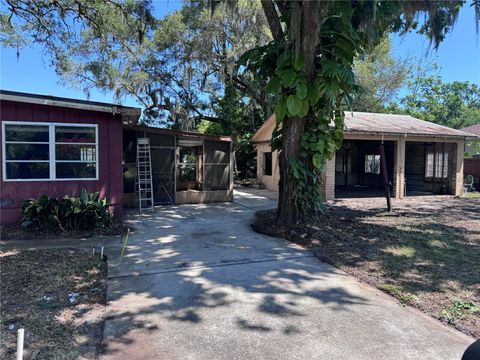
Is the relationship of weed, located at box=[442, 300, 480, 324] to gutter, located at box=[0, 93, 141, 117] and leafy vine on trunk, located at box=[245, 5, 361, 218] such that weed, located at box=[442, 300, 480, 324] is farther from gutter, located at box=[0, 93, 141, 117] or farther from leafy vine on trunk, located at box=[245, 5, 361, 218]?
gutter, located at box=[0, 93, 141, 117]

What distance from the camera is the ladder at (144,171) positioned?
11.1 m

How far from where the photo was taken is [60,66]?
39.4 ft

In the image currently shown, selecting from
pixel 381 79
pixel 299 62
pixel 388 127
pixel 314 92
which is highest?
pixel 381 79

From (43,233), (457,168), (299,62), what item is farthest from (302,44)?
(457,168)

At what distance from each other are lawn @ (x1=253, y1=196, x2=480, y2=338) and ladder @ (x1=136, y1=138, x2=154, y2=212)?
147 inches

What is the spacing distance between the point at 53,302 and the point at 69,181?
472 cm

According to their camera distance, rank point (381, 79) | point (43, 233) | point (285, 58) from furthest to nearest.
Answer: point (381, 79), point (43, 233), point (285, 58)

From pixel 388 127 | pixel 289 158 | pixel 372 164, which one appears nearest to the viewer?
pixel 289 158

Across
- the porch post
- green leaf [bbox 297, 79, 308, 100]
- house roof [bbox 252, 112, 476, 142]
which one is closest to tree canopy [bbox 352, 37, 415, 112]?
house roof [bbox 252, 112, 476, 142]

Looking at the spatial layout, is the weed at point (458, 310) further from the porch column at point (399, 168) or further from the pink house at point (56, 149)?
the porch column at point (399, 168)

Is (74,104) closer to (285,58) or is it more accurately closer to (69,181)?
(69,181)

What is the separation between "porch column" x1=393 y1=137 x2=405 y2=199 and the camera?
14.5m

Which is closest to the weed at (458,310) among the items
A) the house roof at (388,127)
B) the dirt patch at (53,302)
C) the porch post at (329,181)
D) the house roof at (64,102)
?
the dirt patch at (53,302)

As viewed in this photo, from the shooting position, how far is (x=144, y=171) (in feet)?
37.2
